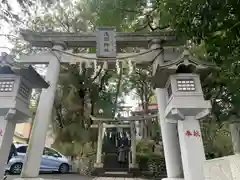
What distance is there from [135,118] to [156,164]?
2.87 metres

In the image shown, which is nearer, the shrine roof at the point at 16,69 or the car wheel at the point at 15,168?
the shrine roof at the point at 16,69

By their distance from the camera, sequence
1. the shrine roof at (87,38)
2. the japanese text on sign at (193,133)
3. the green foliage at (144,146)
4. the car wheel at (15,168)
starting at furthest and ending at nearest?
the green foliage at (144,146), the car wheel at (15,168), the shrine roof at (87,38), the japanese text on sign at (193,133)

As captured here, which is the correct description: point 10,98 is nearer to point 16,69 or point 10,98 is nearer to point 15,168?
point 16,69

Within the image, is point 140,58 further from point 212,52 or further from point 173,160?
point 173,160

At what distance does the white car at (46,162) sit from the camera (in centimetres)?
993

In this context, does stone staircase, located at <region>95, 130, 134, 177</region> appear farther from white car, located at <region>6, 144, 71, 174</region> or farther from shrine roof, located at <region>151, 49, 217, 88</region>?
shrine roof, located at <region>151, 49, 217, 88</region>

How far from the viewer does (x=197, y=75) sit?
4.12 meters

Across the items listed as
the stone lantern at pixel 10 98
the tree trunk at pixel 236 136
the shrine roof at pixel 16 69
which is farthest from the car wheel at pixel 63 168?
the tree trunk at pixel 236 136

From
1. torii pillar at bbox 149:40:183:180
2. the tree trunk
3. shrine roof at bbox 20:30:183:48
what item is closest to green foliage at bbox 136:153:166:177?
torii pillar at bbox 149:40:183:180

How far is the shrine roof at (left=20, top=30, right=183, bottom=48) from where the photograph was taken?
17.8ft

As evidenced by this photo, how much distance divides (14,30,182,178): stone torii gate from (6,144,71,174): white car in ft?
21.4

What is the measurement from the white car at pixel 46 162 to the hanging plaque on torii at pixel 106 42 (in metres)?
7.56

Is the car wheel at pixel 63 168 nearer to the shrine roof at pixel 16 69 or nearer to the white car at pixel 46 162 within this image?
the white car at pixel 46 162

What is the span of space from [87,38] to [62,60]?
0.87 meters
